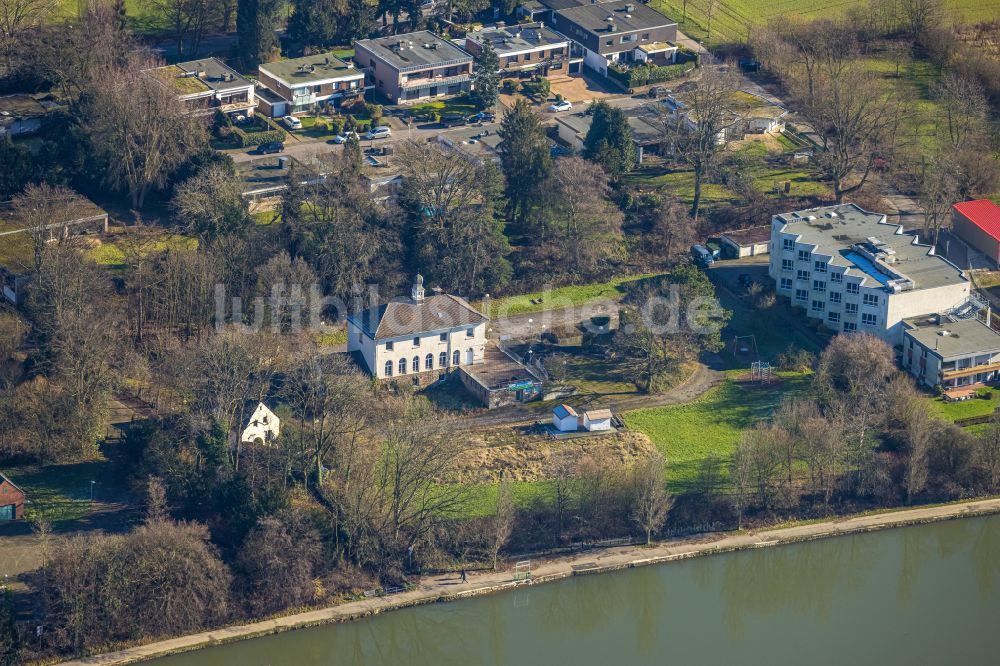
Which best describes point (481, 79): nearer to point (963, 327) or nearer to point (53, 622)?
point (963, 327)

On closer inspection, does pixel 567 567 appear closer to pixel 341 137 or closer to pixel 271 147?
pixel 271 147

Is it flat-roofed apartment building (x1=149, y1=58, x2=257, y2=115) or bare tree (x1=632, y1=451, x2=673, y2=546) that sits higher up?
flat-roofed apartment building (x1=149, y1=58, x2=257, y2=115)

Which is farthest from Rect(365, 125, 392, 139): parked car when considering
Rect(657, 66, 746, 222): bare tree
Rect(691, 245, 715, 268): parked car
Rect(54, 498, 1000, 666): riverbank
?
Rect(54, 498, 1000, 666): riverbank

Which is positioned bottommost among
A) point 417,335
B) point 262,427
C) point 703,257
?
point 262,427

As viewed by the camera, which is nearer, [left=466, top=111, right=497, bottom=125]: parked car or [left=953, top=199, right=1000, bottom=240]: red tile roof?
[left=953, top=199, right=1000, bottom=240]: red tile roof

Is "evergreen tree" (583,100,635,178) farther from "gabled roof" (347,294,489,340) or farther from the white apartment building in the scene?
"gabled roof" (347,294,489,340)

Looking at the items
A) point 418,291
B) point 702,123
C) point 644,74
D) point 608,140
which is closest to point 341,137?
point 608,140

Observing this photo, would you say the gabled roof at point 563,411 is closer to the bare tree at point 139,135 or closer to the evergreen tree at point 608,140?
the evergreen tree at point 608,140
